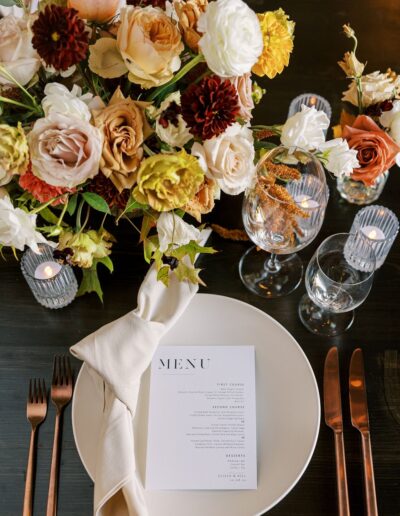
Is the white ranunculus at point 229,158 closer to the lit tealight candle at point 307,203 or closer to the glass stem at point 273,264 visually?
the lit tealight candle at point 307,203

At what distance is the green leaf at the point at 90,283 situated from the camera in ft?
2.91

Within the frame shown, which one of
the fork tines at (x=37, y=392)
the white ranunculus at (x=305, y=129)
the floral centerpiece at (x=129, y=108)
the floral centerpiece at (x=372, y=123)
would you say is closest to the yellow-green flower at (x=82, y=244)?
the floral centerpiece at (x=129, y=108)

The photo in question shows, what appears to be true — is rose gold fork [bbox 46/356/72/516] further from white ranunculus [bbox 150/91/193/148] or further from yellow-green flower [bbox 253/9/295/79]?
yellow-green flower [bbox 253/9/295/79]

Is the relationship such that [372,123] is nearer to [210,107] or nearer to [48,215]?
[210,107]

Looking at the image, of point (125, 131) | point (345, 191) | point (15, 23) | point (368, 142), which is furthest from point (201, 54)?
point (345, 191)

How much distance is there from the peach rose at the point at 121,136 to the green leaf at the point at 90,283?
243 millimetres

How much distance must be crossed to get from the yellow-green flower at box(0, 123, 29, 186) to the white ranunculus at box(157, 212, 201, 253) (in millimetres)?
192

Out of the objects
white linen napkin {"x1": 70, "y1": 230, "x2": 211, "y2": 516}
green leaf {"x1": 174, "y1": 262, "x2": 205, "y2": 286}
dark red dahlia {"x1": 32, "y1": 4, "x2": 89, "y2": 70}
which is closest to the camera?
dark red dahlia {"x1": 32, "y1": 4, "x2": 89, "y2": 70}

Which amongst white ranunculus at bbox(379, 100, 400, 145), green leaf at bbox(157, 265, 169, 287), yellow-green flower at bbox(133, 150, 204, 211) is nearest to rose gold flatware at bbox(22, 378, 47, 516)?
green leaf at bbox(157, 265, 169, 287)

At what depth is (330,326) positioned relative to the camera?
0.90 metres

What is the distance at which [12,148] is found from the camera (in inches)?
24.9

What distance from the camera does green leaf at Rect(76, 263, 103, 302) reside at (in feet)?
2.91

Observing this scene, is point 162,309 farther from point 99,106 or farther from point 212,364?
point 99,106

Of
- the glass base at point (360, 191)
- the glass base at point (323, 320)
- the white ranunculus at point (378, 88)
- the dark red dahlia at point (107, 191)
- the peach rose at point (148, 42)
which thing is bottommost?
the glass base at point (323, 320)
